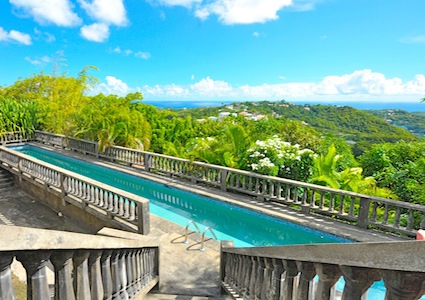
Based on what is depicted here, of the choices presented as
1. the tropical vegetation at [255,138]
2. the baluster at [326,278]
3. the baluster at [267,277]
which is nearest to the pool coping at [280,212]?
the tropical vegetation at [255,138]

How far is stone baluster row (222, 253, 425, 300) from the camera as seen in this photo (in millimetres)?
787

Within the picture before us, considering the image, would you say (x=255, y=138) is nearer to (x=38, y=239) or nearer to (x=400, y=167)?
(x=400, y=167)

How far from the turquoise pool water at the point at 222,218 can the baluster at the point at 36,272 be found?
17.5ft

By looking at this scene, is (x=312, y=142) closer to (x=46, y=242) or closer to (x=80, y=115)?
(x=46, y=242)

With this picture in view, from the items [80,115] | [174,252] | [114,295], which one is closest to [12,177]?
[80,115]

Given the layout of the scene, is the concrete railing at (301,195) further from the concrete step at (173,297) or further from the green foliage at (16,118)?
the green foliage at (16,118)

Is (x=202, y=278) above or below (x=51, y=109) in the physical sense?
below

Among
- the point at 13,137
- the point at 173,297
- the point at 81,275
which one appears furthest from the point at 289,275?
the point at 13,137

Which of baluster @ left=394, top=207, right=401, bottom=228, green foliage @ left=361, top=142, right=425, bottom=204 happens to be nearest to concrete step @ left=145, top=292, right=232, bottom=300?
baluster @ left=394, top=207, right=401, bottom=228

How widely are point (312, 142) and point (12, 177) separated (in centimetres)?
1069

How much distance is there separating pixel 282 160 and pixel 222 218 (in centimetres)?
229

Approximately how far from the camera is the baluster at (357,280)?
0.91 metres

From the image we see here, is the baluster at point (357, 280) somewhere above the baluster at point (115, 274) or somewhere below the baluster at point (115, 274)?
above

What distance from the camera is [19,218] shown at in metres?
7.11
